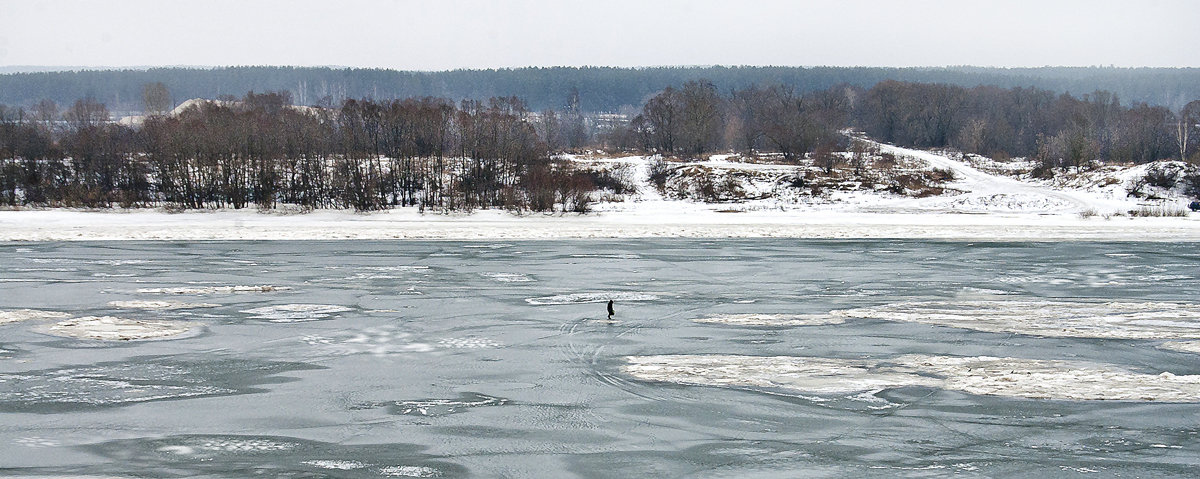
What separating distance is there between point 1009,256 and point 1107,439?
17411 millimetres

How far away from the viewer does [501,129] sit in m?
48.1

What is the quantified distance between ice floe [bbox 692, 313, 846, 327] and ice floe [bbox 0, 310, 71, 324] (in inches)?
423

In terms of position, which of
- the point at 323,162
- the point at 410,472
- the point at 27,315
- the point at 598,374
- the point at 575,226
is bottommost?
the point at 410,472

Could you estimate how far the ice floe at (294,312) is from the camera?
15180 millimetres

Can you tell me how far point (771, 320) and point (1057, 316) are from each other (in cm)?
491

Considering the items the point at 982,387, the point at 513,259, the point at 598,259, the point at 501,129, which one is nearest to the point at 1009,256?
the point at 598,259

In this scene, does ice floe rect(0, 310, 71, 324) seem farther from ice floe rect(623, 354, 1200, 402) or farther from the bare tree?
the bare tree

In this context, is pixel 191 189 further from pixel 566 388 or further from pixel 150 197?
pixel 566 388

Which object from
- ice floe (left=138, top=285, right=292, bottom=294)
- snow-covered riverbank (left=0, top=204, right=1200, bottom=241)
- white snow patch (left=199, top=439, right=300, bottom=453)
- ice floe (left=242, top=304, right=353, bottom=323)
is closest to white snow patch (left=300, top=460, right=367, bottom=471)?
white snow patch (left=199, top=439, right=300, bottom=453)

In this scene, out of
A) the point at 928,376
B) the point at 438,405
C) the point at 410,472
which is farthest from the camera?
the point at 928,376

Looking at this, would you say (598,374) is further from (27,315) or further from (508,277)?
(27,315)

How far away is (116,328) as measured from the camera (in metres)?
14.2

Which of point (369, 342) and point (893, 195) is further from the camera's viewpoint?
point (893, 195)

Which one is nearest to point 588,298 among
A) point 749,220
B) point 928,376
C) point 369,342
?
point 369,342
